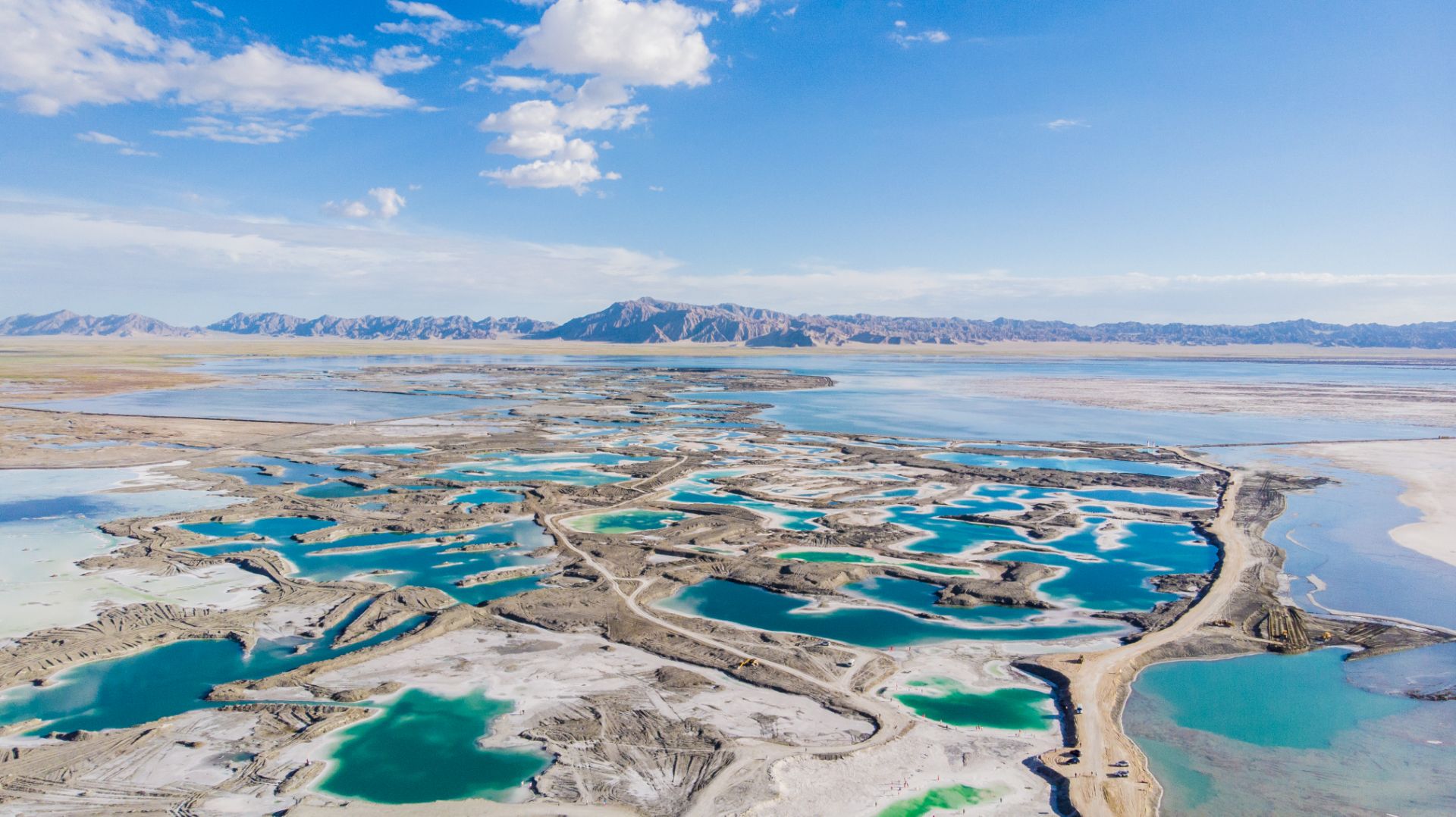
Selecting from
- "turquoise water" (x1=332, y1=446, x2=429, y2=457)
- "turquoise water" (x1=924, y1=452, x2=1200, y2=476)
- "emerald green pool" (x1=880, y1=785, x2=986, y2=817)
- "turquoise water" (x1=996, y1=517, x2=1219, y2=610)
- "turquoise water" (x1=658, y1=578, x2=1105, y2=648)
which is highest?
"turquoise water" (x1=332, y1=446, x2=429, y2=457)

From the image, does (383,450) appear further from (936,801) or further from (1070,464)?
(936,801)

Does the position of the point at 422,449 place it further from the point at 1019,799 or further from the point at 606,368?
the point at 606,368

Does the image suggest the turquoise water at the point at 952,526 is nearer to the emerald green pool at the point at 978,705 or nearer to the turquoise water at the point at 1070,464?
the turquoise water at the point at 1070,464

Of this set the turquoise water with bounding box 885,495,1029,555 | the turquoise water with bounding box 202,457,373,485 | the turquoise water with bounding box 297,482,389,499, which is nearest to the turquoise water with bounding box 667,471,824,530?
the turquoise water with bounding box 885,495,1029,555

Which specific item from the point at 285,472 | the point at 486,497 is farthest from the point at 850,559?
the point at 285,472

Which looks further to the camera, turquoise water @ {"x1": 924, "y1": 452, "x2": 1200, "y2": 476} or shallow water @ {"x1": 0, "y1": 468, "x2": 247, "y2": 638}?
turquoise water @ {"x1": 924, "y1": 452, "x2": 1200, "y2": 476}

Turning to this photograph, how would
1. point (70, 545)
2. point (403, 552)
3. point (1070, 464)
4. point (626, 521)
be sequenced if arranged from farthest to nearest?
1. point (1070, 464)
2. point (626, 521)
3. point (403, 552)
4. point (70, 545)

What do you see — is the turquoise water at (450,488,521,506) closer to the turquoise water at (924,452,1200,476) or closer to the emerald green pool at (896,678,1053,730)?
the emerald green pool at (896,678,1053,730)
